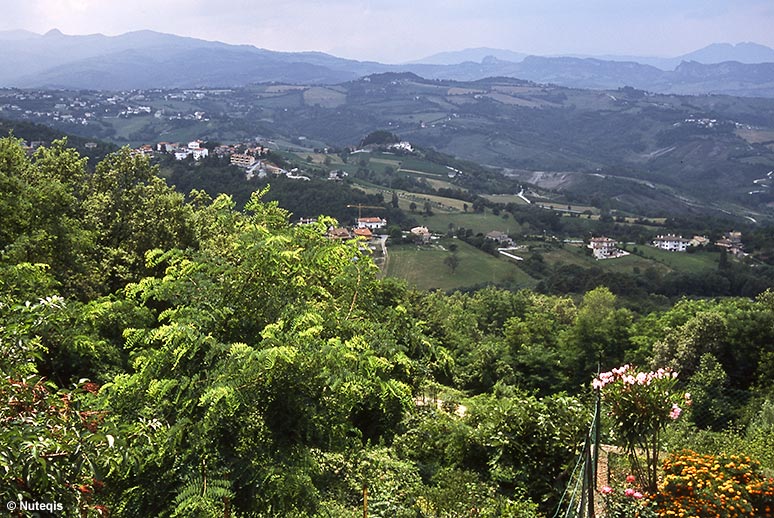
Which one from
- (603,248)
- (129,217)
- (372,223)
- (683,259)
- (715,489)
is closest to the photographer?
(715,489)

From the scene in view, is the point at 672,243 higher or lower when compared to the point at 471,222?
lower

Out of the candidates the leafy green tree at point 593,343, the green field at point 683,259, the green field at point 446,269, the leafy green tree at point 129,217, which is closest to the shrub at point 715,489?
the leafy green tree at point 129,217

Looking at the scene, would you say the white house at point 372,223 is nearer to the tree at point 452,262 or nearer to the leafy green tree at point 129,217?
the tree at point 452,262

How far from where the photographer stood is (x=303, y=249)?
5.76 meters

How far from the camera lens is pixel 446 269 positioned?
6638 cm

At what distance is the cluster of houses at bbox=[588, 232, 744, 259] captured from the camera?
78.2 metres

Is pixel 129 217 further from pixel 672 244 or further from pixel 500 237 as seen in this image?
pixel 672 244

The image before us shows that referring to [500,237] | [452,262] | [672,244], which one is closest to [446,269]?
[452,262]

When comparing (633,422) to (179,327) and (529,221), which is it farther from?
(529,221)

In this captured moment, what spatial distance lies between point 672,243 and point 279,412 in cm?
9072

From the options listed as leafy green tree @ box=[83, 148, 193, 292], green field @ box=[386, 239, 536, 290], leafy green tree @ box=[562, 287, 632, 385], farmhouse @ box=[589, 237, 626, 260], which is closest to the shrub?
leafy green tree @ box=[83, 148, 193, 292]

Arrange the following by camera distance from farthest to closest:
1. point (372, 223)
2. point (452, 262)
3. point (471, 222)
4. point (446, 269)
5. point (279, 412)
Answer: point (471, 222)
point (372, 223)
point (452, 262)
point (446, 269)
point (279, 412)

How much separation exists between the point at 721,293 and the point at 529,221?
3964 centimetres

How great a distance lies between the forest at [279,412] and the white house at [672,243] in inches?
3151
